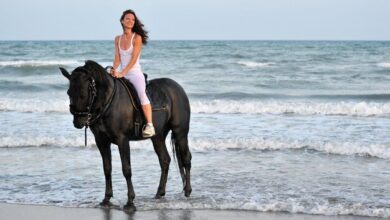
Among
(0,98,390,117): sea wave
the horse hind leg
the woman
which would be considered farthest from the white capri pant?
(0,98,390,117): sea wave

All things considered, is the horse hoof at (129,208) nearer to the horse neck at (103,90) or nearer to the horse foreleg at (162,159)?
the horse foreleg at (162,159)

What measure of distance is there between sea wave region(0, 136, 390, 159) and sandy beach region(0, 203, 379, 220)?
3.88 meters

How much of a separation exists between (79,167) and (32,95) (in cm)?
1282

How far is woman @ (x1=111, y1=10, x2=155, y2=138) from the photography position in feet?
20.9

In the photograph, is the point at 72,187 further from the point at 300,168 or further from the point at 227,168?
the point at 300,168

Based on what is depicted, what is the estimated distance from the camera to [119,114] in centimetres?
629

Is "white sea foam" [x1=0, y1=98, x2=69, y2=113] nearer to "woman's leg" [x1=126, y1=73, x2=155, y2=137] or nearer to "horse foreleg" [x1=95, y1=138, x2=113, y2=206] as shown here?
"horse foreleg" [x1=95, y1=138, x2=113, y2=206]

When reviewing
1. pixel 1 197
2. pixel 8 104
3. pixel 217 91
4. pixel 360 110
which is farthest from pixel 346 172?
pixel 217 91

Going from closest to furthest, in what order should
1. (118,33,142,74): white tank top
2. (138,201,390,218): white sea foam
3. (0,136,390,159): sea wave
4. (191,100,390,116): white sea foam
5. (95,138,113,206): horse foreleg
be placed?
(138,201,390,218): white sea foam < (118,33,142,74): white tank top < (95,138,113,206): horse foreleg < (0,136,390,159): sea wave < (191,100,390,116): white sea foam

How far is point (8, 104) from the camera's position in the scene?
16672 mm

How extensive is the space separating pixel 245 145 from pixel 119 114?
4542 millimetres

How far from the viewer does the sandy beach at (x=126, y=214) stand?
617cm

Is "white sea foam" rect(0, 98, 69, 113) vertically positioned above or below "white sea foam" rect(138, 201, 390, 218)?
below

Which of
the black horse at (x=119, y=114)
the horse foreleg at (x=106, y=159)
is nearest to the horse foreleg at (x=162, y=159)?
the black horse at (x=119, y=114)
